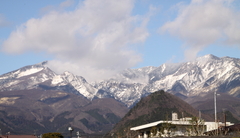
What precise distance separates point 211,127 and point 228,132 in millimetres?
26694

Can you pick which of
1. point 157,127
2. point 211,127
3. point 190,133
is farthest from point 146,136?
point 190,133

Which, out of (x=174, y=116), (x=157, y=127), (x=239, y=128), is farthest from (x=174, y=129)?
(x=174, y=116)

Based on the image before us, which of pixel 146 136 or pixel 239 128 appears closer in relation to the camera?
pixel 239 128

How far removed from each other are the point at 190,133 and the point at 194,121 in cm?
540

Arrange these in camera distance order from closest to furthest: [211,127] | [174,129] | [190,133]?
1. [190,133]
2. [174,129]
3. [211,127]

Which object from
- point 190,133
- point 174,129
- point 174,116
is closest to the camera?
point 190,133

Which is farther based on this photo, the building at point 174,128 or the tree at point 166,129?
the tree at point 166,129

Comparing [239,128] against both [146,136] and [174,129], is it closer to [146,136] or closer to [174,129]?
[174,129]

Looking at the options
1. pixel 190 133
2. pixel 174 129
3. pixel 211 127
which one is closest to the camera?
pixel 190 133

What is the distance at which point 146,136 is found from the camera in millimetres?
165000

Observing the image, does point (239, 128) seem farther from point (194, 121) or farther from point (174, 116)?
point (174, 116)

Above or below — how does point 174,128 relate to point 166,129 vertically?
above

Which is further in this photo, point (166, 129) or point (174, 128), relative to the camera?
point (174, 128)

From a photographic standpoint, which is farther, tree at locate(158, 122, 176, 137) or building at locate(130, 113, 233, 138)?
tree at locate(158, 122, 176, 137)
